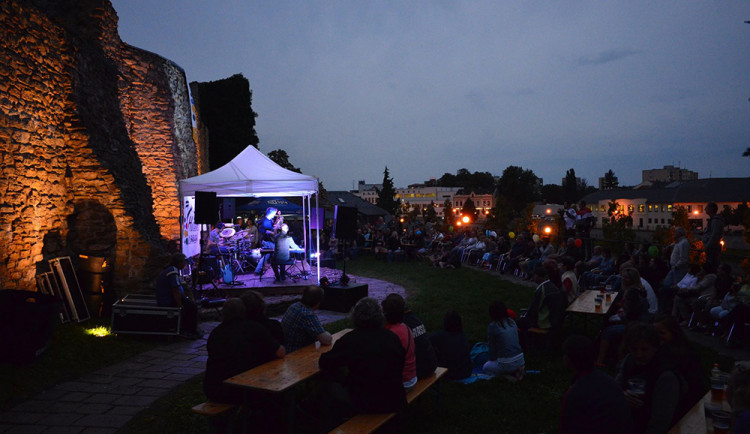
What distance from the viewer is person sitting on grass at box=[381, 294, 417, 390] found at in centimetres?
351

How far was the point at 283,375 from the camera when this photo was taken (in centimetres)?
324

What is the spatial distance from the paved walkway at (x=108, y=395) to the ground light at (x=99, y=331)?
0.89 m

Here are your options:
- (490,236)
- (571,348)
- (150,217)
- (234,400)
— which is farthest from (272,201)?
(571,348)

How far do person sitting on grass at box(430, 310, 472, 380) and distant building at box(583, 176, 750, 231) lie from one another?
56944 millimetres

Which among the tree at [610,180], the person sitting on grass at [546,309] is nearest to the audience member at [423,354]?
the person sitting on grass at [546,309]

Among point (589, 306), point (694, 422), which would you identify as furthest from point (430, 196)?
point (694, 422)

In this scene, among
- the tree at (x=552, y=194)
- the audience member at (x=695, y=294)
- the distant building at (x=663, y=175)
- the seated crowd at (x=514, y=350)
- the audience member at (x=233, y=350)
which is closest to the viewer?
the seated crowd at (x=514, y=350)

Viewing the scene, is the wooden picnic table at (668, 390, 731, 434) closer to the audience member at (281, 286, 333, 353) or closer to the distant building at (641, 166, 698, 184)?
the audience member at (281, 286, 333, 353)

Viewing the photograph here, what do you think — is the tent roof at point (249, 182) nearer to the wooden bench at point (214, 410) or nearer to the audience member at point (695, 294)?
the wooden bench at point (214, 410)

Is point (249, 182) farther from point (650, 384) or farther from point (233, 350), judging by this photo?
point (650, 384)

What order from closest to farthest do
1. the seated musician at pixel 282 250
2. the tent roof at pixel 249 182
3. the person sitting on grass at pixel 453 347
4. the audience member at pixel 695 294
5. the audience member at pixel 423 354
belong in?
the audience member at pixel 423 354, the person sitting on grass at pixel 453 347, the audience member at pixel 695 294, the tent roof at pixel 249 182, the seated musician at pixel 282 250

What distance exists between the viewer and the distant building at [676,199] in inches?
2208

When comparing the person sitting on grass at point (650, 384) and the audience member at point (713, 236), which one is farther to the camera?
the audience member at point (713, 236)

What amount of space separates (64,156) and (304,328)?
19.0 ft
